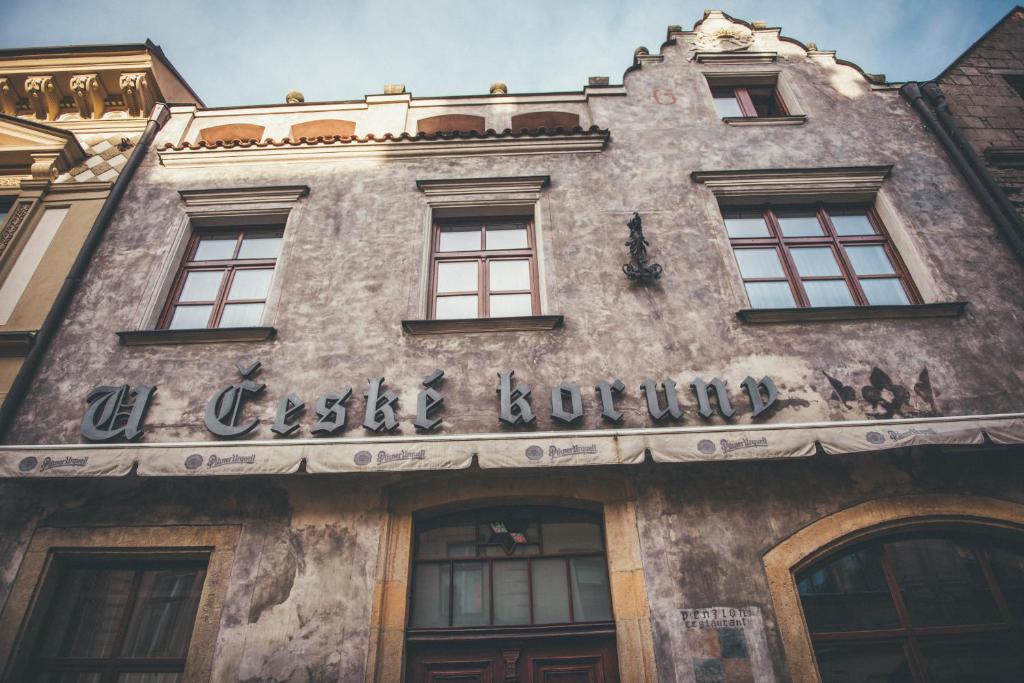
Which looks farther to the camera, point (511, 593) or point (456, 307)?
point (456, 307)

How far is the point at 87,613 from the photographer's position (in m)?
4.45

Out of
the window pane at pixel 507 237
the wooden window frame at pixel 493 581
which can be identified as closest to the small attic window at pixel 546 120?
the window pane at pixel 507 237

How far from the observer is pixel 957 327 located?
541cm

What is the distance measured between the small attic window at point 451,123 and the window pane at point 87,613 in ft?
21.4

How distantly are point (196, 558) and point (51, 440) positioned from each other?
1.81 metres

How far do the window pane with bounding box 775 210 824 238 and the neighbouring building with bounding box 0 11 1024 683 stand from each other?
0.14 ft

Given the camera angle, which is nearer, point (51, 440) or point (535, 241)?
point (51, 440)

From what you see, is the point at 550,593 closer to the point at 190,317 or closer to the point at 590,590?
the point at 590,590

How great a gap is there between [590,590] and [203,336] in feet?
14.4

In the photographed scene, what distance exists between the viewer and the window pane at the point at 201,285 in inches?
243

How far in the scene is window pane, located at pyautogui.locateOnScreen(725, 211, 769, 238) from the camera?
6.46m

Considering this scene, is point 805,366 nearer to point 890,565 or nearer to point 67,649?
point 890,565

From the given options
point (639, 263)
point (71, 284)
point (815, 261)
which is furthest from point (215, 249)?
point (815, 261)

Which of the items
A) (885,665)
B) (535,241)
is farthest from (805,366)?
(535,241)
